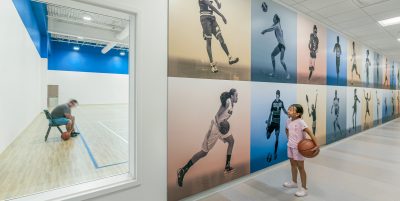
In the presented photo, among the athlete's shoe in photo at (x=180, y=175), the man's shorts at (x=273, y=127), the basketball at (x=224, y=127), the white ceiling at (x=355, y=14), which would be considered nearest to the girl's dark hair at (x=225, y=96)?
the basketball at (x=224, y=127)

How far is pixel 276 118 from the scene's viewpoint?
4.11 meters

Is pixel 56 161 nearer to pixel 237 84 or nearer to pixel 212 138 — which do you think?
pixel 212 138

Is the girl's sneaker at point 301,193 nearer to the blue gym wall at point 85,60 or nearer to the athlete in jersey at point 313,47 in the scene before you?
the athlete in jersey at point 313,47

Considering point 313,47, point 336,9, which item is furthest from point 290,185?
point 336,9

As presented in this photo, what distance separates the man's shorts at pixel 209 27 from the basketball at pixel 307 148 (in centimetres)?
192

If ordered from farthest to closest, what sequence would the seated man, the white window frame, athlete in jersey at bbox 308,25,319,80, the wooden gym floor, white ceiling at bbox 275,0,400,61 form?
the seated man
athlete in jersey at bbox 308,25,319,80
white ceiling at bbox 275,0,400,61
the wooden gym floor
the white window frame

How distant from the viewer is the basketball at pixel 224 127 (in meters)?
3.15

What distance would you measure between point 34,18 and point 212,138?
8.64 metres

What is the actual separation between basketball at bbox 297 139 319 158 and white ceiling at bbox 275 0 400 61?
290cm

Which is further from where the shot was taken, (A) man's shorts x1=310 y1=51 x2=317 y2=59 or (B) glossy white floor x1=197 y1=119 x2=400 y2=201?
(A) man's shorts x1=310 y1=51 x2=317 y2=59

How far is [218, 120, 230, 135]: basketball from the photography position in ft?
10.3

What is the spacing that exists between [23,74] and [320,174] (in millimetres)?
8315

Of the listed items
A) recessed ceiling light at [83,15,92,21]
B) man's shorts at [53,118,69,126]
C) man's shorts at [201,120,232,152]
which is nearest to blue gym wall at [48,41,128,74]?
recessed ceiling light at [83,15,92,21]

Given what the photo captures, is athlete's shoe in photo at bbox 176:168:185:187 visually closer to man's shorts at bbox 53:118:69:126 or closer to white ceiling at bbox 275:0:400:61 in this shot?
white ceiling at bbox 275:0:400:61
